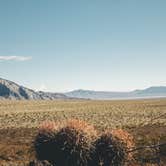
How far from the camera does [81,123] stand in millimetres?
12680

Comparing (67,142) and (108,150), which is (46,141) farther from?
(108,150)

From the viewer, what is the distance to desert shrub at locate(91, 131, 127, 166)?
12508 mm

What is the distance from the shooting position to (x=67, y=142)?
1239cm

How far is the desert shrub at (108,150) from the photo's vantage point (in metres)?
12.5

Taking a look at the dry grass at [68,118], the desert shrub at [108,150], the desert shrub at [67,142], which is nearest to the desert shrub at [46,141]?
the desert shrub at [67,142]

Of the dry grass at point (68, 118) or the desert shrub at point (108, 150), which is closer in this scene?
the desert shrub at point (108, 150)

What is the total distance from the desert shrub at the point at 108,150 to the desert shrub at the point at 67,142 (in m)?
0.25

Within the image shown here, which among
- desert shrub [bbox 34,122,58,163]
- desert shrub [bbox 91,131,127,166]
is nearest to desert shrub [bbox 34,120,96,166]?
desert shrub [bbox 34,122,58,163]

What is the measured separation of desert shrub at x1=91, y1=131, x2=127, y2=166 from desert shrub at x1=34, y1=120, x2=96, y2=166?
0.25m

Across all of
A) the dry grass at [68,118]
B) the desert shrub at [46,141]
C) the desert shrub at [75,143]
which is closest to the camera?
the desert shrub at [75,143]

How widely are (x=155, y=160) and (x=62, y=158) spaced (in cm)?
714

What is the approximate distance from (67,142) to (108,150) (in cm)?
126

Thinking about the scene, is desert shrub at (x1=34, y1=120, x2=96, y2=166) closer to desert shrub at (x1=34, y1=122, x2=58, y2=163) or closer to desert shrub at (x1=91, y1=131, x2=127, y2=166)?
desert shrub at (x1=34, y1=122, x2=58, y2=163)

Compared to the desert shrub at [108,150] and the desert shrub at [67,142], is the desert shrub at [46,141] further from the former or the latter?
the desert shrub at [108,150]
